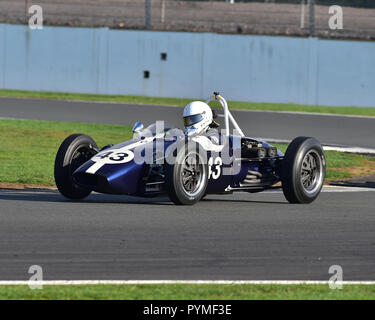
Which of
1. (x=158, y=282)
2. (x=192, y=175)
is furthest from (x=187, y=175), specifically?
(x=158, y=282)

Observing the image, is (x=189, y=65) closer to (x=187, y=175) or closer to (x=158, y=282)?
(x=187, y=175)

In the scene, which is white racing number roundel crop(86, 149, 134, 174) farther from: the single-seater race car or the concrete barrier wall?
the concrete barrier wall

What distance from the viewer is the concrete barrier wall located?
29781mm

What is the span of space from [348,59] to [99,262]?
23.2m

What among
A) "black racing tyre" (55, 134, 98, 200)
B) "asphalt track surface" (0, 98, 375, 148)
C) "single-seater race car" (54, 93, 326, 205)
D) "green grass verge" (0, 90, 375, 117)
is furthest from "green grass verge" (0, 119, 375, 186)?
"green grass verge" (0, 90, 375, 117)

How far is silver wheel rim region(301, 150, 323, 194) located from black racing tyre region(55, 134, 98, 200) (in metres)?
2.65

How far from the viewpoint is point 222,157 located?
11047 mm

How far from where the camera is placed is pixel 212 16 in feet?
111

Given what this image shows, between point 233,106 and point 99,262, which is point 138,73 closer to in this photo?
point 233,106

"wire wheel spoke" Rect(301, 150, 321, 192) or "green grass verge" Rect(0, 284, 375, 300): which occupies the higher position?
"wire wheel spoke" Rect(301, 150, 321, 192)

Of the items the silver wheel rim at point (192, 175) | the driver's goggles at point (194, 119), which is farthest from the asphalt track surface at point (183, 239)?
the driver's goggles at point (194, 119)

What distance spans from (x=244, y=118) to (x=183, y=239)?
16.7 meters

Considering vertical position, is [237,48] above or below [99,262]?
above
